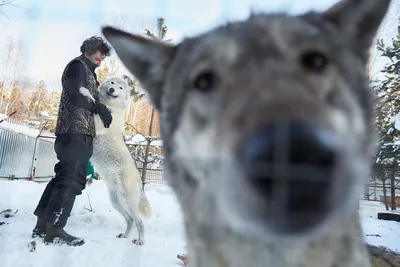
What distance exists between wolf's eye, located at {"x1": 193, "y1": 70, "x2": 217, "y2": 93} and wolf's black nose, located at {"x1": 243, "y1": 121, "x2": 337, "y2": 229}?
1.36 ft

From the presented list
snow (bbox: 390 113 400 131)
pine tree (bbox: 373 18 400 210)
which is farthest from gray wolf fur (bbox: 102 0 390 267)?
snow (bbox: 390 113 400 131)

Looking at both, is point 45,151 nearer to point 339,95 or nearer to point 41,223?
point 41,223

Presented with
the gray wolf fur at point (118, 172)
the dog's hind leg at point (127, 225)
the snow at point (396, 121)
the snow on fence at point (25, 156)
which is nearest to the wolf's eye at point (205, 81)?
the dog's hind leg at point (127, 225)

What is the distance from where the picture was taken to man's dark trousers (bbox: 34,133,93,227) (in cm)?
354

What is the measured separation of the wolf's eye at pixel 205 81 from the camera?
3.73 feet

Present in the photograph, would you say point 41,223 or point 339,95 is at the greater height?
point 339,95

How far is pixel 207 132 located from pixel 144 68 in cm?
72

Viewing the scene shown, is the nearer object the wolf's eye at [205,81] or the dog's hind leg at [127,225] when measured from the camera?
the wolf's eye at [205,81]

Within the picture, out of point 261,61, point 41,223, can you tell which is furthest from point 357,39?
point 41,223

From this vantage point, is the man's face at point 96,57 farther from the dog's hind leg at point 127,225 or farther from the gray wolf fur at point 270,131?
the gray wolf fur at point 270,131

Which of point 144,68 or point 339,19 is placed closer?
point 339,19

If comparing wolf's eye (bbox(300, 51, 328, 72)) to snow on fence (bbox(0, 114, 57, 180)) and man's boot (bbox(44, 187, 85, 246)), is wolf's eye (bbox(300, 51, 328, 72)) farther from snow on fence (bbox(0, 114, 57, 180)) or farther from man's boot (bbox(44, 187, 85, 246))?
snow on fence (bbox(0, 114, 57, 180))

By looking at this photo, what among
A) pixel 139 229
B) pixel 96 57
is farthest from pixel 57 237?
pixel 96 57

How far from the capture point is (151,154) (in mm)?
7758
